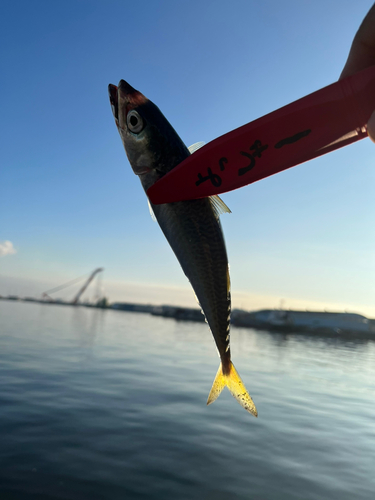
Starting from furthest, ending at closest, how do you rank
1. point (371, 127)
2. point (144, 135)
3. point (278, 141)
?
point (144, 135) → point (278, 141) → point (371, 127)

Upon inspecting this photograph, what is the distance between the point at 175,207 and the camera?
2.71 m

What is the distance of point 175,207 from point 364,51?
153 cm

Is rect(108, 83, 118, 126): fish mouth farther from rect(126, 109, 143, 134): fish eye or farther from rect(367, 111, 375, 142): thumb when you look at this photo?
rect(367, 111, 375, 142): thumb

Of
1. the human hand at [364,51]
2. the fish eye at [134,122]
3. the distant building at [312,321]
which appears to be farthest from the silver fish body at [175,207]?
the distant building at [312,321]

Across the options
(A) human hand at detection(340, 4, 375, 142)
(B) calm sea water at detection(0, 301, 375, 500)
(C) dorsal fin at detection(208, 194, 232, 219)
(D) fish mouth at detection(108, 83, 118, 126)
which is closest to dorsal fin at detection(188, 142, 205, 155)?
(C) dorsal fin at detection(208, 194, 232, 219)

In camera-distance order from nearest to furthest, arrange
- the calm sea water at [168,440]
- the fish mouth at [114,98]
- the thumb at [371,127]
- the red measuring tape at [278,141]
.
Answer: the thumb at [371,127] → the red measuring tape at [278,141] → the fish mouth at [114,98] → the calm sea water at [168,440]

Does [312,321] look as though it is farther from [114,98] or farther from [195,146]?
[114,98]

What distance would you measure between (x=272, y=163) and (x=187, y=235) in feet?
2.97

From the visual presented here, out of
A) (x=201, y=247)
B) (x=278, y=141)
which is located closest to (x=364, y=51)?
(x=278, y=141)

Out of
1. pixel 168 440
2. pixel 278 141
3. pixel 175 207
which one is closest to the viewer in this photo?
pixel 278 141

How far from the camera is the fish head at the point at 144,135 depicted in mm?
2779

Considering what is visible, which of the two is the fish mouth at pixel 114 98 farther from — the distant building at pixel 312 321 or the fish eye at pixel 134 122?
the distant building at pixel 312 321

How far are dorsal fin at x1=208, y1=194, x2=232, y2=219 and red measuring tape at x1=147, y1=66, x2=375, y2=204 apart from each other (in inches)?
14.4

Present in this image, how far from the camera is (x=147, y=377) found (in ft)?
70.9
